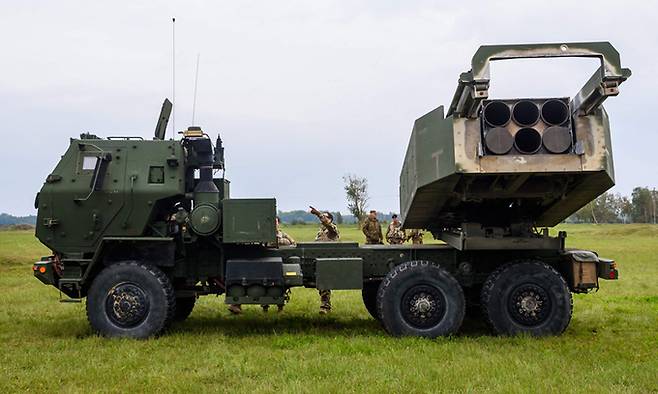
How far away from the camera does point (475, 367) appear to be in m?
6.35

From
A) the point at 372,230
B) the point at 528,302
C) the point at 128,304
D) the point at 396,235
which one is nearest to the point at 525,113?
the point at 528,302

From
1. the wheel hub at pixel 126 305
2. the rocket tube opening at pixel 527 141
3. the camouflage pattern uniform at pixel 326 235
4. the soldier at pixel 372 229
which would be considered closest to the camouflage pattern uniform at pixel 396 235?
the soldier at pixel 372 229

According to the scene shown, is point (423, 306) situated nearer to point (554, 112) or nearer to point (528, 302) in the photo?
point (528, 302)

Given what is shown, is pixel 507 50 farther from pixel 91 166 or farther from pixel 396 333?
pixel 91 166

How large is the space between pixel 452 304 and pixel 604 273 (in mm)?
2003

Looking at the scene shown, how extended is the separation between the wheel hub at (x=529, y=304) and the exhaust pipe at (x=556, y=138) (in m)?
1.79

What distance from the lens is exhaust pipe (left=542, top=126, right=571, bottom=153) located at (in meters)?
7.21

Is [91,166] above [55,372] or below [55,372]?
above

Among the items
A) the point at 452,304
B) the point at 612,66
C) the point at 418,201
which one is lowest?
the point at 452,304

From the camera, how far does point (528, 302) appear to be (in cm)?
805

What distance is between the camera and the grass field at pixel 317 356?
582 cm

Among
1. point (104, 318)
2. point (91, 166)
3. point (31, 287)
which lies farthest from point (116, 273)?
point (31, 287)

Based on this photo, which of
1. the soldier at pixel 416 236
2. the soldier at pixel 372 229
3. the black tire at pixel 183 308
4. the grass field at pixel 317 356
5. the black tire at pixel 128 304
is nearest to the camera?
the grass field at pixel 317 356

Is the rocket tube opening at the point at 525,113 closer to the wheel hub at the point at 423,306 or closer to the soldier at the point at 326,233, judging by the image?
the wheel hub at the point at 423,306
